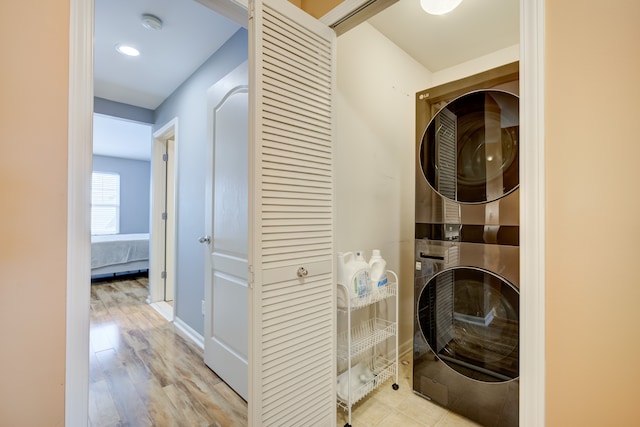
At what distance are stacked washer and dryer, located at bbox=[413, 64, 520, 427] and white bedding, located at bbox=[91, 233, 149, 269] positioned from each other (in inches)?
198

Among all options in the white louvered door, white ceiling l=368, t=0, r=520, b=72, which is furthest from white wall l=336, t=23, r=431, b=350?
the white louvered door

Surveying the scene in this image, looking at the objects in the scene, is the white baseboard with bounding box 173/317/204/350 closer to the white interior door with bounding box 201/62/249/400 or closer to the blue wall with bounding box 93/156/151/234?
the white interior door with bounding box 201/62/249/400

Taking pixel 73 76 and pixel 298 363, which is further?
pixel 298 363

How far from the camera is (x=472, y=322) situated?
1.53 meters

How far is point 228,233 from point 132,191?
21.4 ft

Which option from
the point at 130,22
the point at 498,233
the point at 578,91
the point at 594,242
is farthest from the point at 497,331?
the point at 130,22

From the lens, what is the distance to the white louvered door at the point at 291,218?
111cm

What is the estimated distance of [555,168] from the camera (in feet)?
2.51

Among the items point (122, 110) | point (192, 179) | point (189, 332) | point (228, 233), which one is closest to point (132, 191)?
point (122, 110)

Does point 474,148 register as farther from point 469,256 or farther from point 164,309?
point 164,309

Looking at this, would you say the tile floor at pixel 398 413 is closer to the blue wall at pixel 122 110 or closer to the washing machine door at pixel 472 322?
the washing machine door at pixel 472 322

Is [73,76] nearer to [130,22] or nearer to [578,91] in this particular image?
[578,91]

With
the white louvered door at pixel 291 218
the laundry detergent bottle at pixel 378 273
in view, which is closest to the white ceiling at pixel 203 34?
the white louvered door at pixel 291 218

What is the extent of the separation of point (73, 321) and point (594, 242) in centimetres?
141
